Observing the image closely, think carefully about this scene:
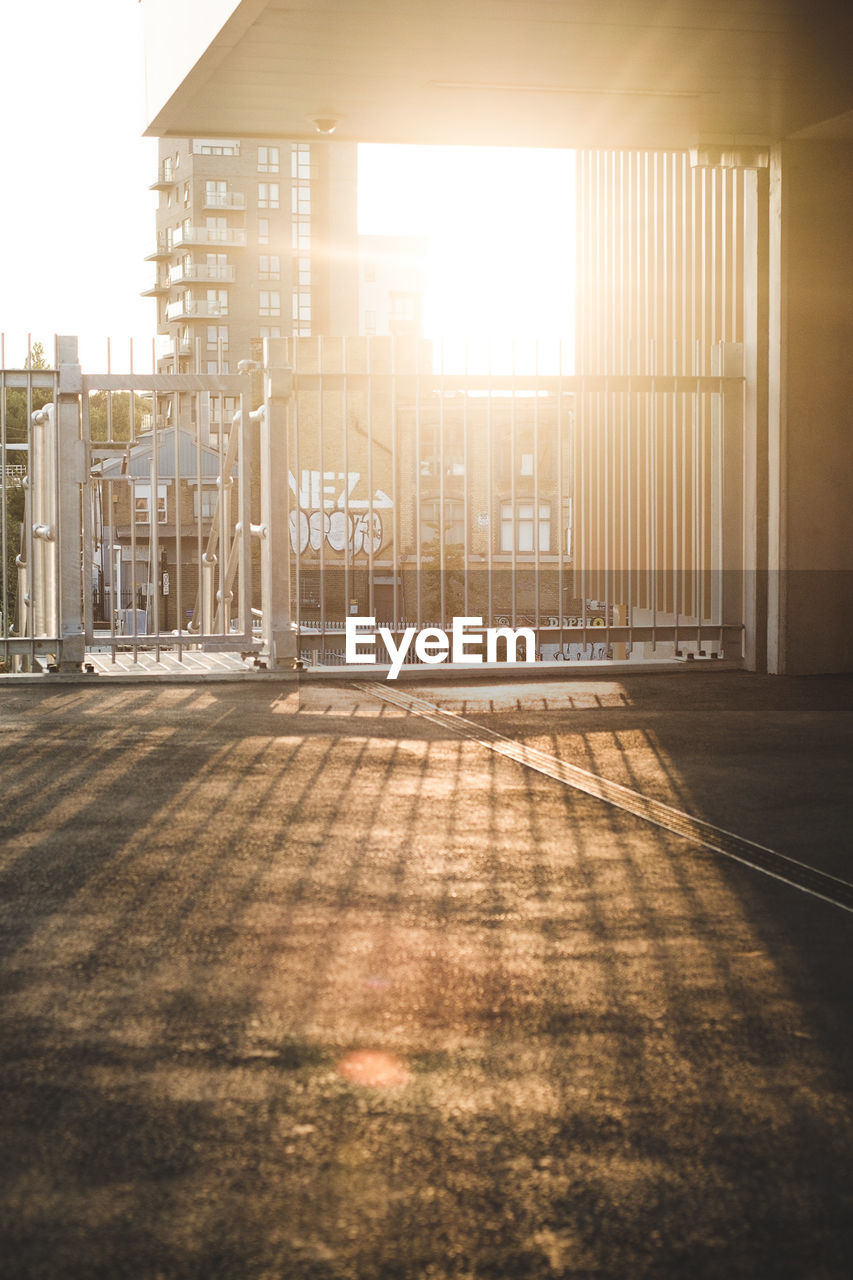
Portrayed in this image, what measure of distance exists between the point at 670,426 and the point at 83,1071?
38.4 feet

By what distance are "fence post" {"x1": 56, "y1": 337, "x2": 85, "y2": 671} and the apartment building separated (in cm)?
9446

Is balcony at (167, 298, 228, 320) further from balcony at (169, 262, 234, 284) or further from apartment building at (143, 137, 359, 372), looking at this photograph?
balcony at (169, 262, 234, 284)

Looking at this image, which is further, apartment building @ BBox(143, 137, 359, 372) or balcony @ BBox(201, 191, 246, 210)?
balcony @ BBox(201, 191, 246, 210)

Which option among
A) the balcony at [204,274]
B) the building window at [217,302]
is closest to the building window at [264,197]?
the balcony at [204,274]

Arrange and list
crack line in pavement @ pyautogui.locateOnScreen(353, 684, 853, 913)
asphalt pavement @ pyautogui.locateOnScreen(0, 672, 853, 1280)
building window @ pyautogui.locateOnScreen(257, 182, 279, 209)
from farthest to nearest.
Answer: building window @ pyautogui.locateOnScreen(257, 182, 279, 209)
crack line in pavement @ pyautogui.locateOnScreen(353, 684, 853, 913)
asphalt pavement @ pyautogui.locateOnScreen(0, 672, 853, 1280)

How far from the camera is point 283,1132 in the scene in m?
2.33

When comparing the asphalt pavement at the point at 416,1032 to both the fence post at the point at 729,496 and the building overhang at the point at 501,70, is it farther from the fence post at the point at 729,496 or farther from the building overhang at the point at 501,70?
the fence post at the point at 729,496

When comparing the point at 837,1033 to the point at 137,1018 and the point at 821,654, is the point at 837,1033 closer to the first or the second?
the point at 137,1018

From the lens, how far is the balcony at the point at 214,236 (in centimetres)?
10300

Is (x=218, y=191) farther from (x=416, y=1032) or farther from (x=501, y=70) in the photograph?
(x=416, y=1032)

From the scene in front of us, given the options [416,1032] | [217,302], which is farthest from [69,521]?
[217,302]

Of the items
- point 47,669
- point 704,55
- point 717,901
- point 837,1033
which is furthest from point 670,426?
point 837,1033

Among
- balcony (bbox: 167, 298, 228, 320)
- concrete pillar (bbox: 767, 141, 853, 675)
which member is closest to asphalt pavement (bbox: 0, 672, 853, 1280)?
concrete pillar (bbox: 767, 141, 853, 675)

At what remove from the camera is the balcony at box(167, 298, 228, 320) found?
103812 millimetres
